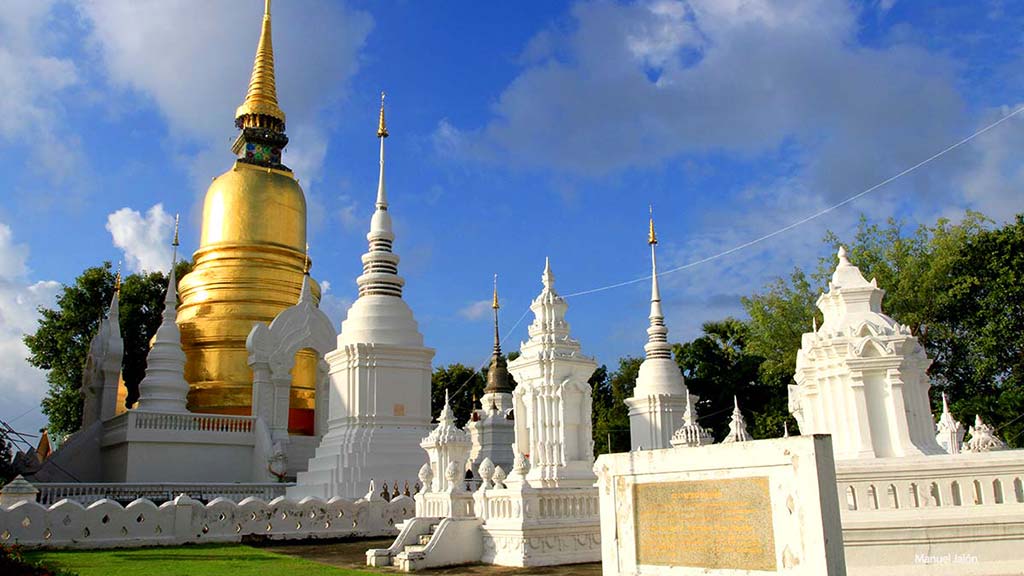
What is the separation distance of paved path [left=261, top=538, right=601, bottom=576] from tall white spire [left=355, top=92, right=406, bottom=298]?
7.95m

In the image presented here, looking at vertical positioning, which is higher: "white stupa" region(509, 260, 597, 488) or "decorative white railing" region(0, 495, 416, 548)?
"white stupa" region(509, 260, 597, 488)

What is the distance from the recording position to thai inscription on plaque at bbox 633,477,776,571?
692 centimetres

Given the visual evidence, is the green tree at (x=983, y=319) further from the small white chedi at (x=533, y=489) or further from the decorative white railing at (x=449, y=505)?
the decorative white railing at (x=449, y=505)

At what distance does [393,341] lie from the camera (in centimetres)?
2258

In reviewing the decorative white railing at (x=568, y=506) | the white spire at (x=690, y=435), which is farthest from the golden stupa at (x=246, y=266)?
the decorative white railing at (x=568, y=506)

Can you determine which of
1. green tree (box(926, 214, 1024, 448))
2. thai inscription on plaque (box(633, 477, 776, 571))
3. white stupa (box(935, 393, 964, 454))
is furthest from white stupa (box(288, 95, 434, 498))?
green tree (box(926, 214, 1024, 448))

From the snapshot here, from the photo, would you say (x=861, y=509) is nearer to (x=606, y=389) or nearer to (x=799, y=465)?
(x=799, y=465)

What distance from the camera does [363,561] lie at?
1400 cm

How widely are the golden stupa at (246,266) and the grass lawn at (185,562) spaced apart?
40.2 ft

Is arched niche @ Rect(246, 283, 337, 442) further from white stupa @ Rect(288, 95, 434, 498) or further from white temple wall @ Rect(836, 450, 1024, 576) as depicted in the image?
white temple wall @ Rect(836, 450, 1024, 576)

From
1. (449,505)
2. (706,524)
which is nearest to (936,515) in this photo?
(706,524)

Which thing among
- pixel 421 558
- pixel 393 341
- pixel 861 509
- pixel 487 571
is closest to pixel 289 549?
pixel 421 558

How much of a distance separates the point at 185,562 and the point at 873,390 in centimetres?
1201

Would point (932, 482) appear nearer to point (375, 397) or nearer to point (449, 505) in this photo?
point (449, 505)
